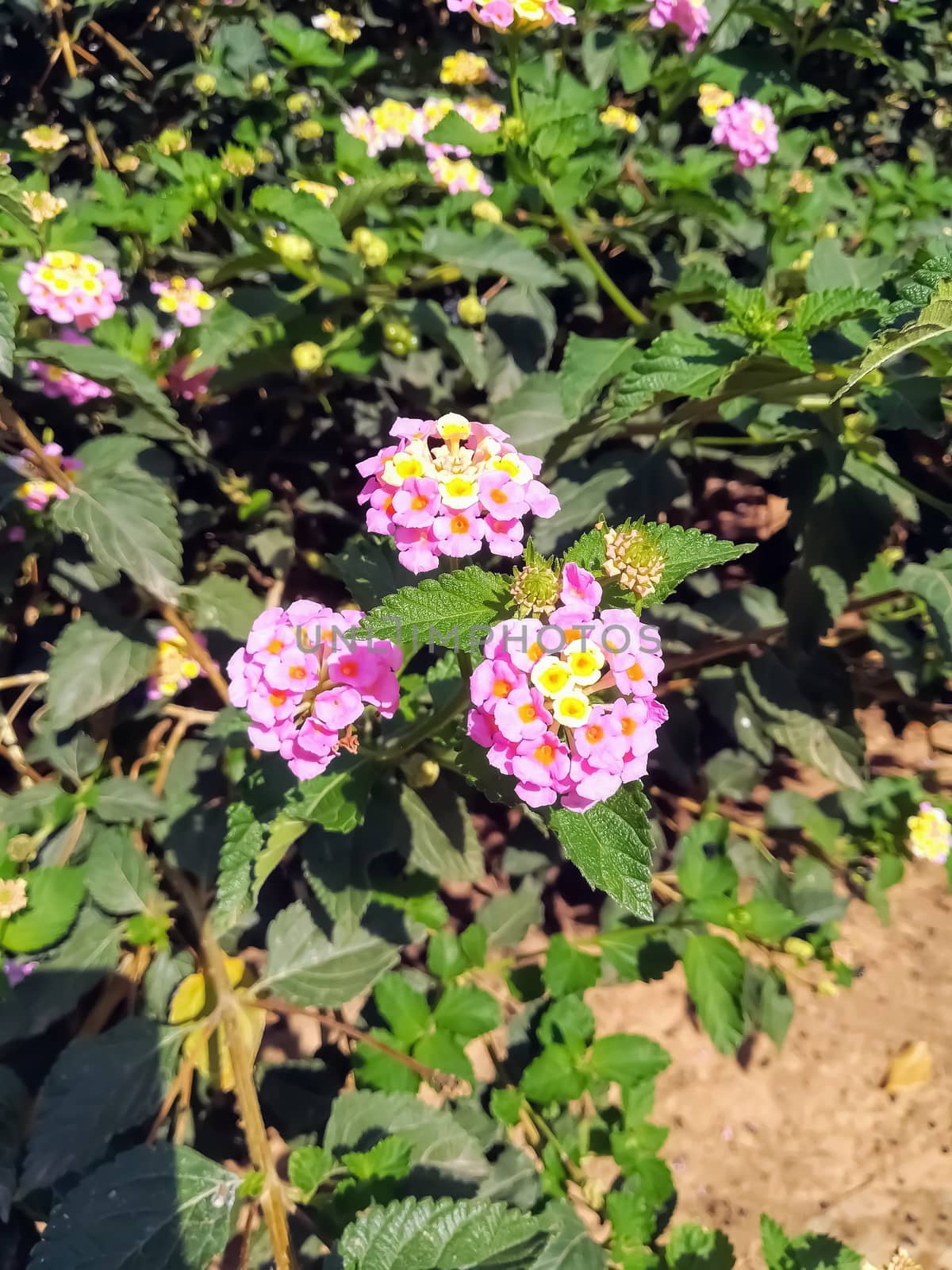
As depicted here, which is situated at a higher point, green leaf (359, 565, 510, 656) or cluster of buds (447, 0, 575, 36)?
cluster of buds (447, 0, 575, 36)

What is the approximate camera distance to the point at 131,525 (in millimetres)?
1347

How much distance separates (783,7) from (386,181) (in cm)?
→ 111

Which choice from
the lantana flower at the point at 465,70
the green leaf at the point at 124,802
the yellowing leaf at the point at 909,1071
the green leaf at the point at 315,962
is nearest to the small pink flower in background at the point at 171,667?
the green leaf at the point at 124,802

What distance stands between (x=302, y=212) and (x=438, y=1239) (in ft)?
4.73

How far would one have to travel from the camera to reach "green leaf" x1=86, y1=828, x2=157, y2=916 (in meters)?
1.46

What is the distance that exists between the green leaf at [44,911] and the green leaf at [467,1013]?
63 cm

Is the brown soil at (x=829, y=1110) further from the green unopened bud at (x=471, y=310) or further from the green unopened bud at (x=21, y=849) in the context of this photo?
the green unopened bud at (x=471, y=310)

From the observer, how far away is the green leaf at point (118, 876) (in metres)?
1.46

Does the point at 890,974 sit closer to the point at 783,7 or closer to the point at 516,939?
the point at 516,939

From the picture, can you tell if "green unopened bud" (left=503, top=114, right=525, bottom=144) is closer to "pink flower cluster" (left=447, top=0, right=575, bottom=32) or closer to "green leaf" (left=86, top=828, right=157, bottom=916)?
"pink flower cluster" (left=447, top=0, right=575, bottom=32)

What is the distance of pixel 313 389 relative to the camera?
1.69 metres

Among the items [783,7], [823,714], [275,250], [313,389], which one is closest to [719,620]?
[823,714]

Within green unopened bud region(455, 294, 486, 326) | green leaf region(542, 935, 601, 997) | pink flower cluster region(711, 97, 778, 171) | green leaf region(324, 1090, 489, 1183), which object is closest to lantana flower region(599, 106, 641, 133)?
pink flower cluster region(711, 97, 778, 171)

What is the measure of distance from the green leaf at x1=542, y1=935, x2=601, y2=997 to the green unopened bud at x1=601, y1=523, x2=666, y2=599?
0.91 m
